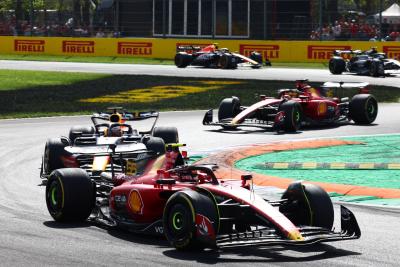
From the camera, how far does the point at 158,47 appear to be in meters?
55.2

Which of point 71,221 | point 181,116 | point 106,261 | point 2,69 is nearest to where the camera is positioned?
point 106,261

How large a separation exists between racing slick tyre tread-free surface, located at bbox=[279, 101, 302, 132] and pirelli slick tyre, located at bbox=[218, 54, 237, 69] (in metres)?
23.1

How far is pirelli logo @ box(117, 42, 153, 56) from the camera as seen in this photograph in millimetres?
55531

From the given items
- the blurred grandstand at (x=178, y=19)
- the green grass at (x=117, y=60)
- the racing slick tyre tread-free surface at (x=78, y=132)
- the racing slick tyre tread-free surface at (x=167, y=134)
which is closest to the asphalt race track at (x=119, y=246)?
the racing slick tyre tread-free surface at (x=78, y=132)

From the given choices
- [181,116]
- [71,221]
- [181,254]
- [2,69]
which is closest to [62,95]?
[181,116]

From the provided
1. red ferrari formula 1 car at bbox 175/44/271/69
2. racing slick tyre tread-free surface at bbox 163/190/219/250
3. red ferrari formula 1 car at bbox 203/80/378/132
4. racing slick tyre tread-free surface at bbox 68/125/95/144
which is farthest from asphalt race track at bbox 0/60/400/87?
racing slick tyre tread-free surface at bbox 163/190/219/250

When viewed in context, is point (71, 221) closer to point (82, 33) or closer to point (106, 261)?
point (106, 261)

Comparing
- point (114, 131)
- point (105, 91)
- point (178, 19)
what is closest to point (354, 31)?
point (178, 19)

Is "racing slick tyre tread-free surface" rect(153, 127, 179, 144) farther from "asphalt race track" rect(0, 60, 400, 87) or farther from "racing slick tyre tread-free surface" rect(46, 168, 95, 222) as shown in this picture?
"asphalt race track" rect(0, 60, 400, 87)

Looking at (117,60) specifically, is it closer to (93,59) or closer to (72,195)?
(93,59)

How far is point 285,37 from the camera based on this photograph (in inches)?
2137

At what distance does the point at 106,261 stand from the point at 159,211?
4.92 feet

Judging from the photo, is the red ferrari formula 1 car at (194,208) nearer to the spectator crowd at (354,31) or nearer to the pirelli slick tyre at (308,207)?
the pirelli slick tyre at (308,207)

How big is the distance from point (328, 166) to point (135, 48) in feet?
128
